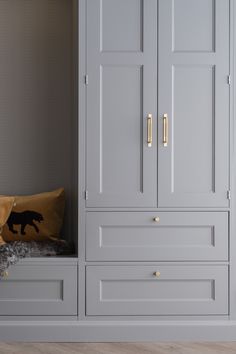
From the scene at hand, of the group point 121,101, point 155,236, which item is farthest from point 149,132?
point 155,236

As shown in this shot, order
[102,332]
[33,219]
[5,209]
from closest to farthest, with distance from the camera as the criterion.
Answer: [102,332], [5,209], [33,219]

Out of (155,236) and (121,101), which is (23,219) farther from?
(121,101)

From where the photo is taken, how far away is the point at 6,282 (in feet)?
9.11

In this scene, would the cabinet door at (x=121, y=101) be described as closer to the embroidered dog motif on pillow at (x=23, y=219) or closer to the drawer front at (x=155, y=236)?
the drawer front at (x=155, y=236)

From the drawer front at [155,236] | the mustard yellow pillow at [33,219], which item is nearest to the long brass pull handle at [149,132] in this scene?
the drawer front at [155,236]

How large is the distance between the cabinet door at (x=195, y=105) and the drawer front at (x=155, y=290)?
0.39 metres

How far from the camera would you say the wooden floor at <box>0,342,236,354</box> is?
258 cm

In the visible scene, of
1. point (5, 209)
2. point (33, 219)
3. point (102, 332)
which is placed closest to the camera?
point (102, 332)

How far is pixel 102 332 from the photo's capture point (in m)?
2.74

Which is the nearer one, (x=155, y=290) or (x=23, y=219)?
(x=155, y=290)

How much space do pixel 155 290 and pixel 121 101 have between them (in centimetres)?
109

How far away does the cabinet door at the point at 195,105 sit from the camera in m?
2.77

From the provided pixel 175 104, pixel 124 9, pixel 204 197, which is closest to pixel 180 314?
pixel 204 197

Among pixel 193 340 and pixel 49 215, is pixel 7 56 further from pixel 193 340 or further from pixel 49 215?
pixel 193 340
